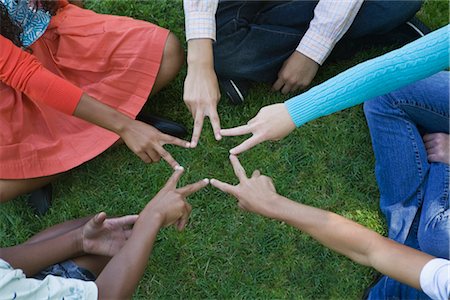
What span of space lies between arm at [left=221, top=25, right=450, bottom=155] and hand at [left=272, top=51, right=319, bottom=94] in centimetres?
39

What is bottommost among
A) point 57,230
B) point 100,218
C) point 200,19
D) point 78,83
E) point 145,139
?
point 57,230

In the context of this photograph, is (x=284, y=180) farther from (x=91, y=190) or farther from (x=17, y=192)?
(x=17, y=192)

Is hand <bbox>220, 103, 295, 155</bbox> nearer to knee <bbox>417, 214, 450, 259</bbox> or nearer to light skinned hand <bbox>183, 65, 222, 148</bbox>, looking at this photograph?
light skinned hand <bbox>183, 65, 222, 148</bbox>

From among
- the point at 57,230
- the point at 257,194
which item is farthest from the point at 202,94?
the point at 57,230

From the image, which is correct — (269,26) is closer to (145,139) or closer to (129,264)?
(145,139)

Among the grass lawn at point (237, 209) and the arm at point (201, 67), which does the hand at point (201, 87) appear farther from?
the grass lawn at point (237, 209)

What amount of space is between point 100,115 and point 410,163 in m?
0.95

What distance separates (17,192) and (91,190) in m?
0.26

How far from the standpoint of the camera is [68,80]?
1.90 meters

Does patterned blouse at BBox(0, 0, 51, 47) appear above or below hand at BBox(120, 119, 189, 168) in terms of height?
above

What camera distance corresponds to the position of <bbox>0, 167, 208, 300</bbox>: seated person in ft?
4.64

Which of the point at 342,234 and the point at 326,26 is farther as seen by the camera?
the point at 326,26

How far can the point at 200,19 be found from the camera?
166 centimetres

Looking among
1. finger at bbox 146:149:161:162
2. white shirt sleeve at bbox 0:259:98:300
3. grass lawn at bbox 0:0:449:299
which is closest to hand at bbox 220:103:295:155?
finger at bbox 146:149:161:162
